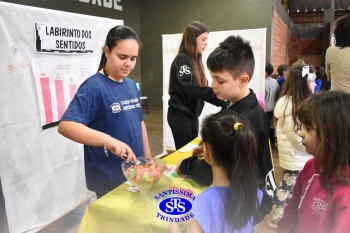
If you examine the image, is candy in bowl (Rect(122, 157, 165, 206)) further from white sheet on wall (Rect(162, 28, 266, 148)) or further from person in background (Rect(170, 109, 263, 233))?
white sheet on wall (Rect(162, 28, 266, 148))

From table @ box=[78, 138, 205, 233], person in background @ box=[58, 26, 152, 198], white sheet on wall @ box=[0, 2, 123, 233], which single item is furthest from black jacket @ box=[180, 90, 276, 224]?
white sheet on wall @ box=[0, 2, 123, 233]

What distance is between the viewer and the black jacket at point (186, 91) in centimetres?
184

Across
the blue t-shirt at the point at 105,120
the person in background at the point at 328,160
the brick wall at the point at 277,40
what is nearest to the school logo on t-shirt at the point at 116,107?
the blue t-shirt at the point at 105,120

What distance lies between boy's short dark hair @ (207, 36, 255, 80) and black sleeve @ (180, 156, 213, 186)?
39 cm

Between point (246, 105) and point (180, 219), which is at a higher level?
point (246, 105)

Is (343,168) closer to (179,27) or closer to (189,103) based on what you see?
(189,103)

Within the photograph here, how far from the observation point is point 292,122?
202 centimetres

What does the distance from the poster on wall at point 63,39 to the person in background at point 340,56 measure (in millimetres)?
1962

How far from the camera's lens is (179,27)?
6555mm

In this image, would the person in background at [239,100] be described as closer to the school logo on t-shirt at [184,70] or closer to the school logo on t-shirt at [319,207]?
the school logo on t-shirt at [319,207]

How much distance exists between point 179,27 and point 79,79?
4551mm

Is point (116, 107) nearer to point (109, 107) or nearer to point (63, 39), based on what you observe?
point (109, 107)

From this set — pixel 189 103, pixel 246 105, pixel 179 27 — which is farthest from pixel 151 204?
pixel 179 27

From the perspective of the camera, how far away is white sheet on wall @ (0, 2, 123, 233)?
1.85 metres
